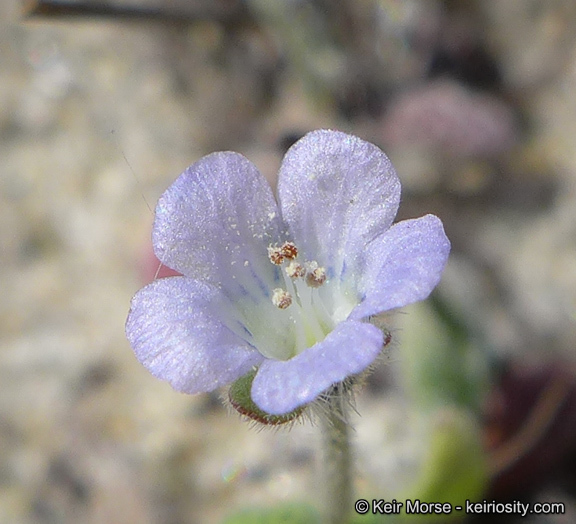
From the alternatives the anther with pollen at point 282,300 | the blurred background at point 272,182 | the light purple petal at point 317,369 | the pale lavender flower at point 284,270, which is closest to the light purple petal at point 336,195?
the pale lavender flower at point 284,270

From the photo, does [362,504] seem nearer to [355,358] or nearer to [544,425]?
[544,425]

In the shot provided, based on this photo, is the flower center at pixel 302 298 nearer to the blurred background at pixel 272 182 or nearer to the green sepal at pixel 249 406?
the green sepal at pixel 249 406

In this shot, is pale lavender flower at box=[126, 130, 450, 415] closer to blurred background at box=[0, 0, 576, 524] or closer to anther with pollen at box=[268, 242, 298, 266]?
anther with pollen at box=[268, 242, 298, 266]

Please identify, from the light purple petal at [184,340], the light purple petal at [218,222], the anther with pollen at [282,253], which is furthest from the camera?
the anther with pollen at [282,253]

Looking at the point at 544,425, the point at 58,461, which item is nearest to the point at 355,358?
the point at 544,425

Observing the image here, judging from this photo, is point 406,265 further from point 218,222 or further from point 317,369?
point 218,222

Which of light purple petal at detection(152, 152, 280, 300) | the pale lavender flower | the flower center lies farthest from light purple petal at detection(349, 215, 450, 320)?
light purple petal at detection(152, 152, 280, 300)

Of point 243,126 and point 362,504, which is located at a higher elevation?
point 243,126
